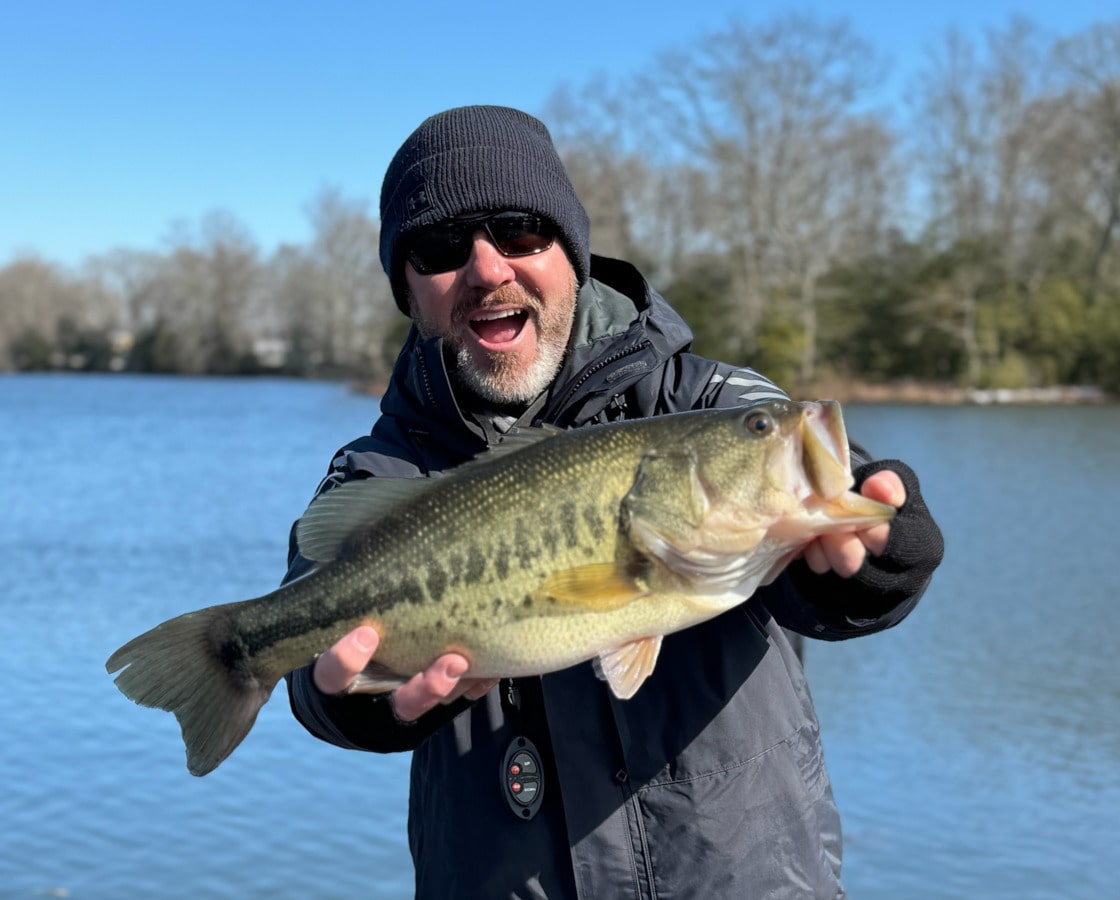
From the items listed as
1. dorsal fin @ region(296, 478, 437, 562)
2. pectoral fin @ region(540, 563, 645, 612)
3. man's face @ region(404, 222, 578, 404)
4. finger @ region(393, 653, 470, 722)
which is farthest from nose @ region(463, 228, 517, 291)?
finger @ region(393, 653, 470, 722)

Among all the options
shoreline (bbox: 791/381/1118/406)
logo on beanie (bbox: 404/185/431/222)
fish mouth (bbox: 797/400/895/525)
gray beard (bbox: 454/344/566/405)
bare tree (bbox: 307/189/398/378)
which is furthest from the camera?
bare tree (bbox: 307/189/398/378)

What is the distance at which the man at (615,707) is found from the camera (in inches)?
105

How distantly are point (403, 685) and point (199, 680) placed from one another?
51cm

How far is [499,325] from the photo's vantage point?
3.40 m

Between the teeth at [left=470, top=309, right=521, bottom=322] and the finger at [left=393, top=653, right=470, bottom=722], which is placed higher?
the teeth at [left=470, top=309, right=521, bottom=322]

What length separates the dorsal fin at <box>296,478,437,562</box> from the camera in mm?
2826

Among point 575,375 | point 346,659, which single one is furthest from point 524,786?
point 575,375

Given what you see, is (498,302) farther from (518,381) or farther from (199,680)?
(199,680)

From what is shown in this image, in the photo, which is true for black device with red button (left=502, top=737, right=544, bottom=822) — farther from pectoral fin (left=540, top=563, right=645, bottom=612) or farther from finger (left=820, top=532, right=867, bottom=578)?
finger (left=820, top=532, right=867, bottom=578)

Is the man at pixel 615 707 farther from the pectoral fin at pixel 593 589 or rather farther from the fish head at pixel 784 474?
the pectoral fin at pixel 593 589

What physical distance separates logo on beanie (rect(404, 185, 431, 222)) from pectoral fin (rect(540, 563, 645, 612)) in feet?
4.65

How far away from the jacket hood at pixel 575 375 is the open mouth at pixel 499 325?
0.15 m

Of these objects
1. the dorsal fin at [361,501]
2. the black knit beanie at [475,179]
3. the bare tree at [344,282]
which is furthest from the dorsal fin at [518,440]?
the bare tree at [344,282]

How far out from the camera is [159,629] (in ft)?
9.18
